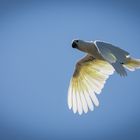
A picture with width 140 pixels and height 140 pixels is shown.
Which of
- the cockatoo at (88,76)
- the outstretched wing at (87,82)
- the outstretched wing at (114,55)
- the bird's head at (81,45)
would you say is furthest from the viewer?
the outstretched wing at (87,82)

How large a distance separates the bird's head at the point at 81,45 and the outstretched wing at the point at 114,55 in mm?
317

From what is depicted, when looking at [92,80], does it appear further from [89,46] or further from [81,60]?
[89,46]

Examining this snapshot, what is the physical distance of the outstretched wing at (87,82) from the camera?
8.05m

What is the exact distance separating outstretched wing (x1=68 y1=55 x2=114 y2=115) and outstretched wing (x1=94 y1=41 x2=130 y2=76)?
840 millimetres

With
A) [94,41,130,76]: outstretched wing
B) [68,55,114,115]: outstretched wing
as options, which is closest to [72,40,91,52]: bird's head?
[94,41,130,76]: outstretched wing

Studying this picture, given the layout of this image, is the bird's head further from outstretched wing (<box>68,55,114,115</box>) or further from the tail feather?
outstretched wing (<box>68,55,114,115</box>)

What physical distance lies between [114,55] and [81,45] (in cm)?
68

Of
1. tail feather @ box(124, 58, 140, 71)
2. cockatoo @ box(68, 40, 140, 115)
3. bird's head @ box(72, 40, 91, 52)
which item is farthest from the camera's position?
tail feather @ box(124, 58, 140, 71)

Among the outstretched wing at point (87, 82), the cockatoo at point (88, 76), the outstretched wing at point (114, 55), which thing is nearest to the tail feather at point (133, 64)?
the cockatoo at point (88, 76)

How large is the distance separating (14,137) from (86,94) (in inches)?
64.4

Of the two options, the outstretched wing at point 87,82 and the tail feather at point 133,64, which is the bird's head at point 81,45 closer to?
the tail feather at point 133,64

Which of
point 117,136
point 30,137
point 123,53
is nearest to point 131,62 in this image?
point 123,53

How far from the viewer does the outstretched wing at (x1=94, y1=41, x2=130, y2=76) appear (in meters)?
6.58

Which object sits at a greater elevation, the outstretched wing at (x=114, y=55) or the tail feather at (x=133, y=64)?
the tail feather at (x=133, y=64)
